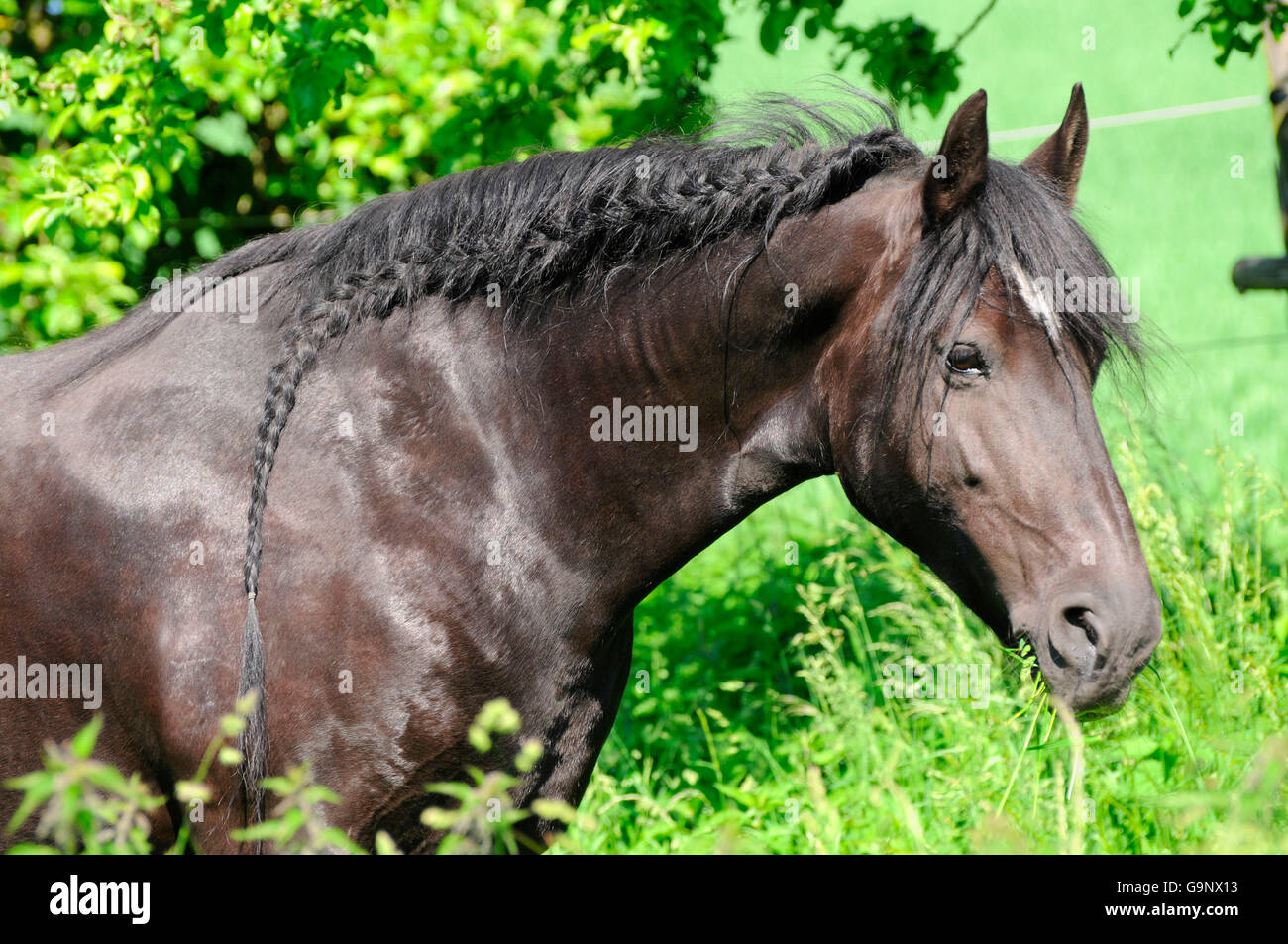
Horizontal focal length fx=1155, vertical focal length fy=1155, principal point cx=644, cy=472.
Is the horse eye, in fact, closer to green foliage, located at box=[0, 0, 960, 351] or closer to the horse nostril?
the horse nostril

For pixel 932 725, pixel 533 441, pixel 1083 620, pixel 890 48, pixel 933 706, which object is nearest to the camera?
pixel 1083 620

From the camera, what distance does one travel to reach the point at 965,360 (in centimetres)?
236

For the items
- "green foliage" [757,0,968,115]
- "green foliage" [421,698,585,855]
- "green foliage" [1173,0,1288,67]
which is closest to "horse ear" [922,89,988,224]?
"green foliage" [421,698,585,855]

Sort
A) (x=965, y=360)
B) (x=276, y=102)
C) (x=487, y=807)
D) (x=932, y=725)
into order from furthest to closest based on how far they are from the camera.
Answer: (x=276, y=102)
(x=932, y=725)
(x=487, y=807)
(x=965, y=360)

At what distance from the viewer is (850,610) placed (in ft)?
17.4

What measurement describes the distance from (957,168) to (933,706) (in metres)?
2.08

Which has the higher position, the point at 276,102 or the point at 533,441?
the point at 276,102

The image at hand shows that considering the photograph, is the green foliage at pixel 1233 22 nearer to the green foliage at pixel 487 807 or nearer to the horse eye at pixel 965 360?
the horse eye at pixel 965 360

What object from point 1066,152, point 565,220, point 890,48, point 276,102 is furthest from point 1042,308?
point 276,102

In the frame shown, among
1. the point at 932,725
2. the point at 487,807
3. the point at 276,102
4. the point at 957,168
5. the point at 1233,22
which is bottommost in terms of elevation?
the point at 487,807

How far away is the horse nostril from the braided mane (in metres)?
1.03

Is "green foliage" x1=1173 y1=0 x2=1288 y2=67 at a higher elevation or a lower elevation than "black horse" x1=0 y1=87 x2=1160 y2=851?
higher

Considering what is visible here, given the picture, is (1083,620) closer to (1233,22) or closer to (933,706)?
(933,706)

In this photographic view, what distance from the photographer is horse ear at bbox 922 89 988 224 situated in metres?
2.36
